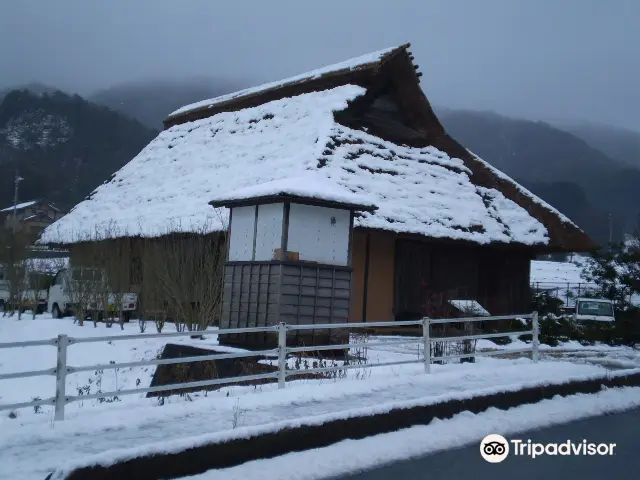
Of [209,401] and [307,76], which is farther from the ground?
[307,76]

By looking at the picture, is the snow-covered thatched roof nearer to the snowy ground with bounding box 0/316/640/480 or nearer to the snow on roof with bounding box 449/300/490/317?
the snowy ground with bounding box 0/316/640/480

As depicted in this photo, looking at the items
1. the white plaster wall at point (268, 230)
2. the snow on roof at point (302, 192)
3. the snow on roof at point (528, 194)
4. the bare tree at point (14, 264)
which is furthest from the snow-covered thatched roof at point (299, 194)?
the bare tree at point (14, 264)

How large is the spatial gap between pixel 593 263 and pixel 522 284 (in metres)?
8.68

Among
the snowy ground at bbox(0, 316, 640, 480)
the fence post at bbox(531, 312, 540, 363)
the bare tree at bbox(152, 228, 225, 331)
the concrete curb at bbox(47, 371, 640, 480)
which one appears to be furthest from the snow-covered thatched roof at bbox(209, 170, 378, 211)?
the concrete curb at bbox(47, 371, 640, 480)

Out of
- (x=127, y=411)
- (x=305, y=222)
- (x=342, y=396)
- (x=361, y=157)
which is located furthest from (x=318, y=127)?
(x=127, y=411)

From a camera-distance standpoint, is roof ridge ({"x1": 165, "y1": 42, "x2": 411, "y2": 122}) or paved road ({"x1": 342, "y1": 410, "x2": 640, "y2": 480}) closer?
paved road ({"x1": 342, "y1": 410, "x2": 640, "y2": 480})

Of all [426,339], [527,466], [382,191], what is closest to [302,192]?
[426,339]

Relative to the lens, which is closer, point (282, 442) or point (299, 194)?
point (282, 442)

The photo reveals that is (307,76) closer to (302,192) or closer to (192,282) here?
(192,282)

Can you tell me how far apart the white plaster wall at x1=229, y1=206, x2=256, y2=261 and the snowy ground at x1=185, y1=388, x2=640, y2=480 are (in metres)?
5.41

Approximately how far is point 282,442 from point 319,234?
5.63 m

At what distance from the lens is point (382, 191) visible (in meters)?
17.2

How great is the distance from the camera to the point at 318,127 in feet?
60.3

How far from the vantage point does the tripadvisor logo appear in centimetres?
641
